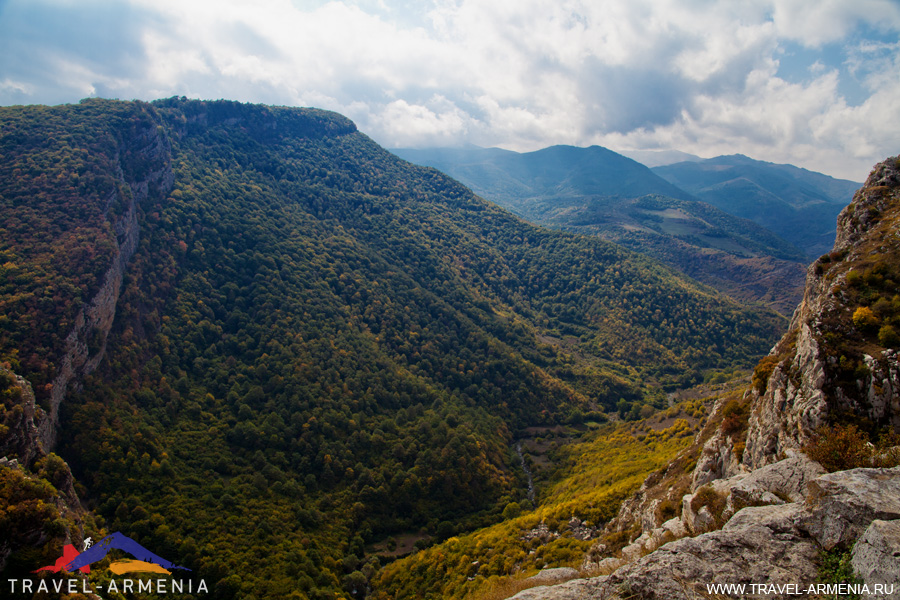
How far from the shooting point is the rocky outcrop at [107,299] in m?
63.0

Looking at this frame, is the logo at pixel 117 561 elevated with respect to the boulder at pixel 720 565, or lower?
lower

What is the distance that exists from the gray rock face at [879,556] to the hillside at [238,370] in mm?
53663

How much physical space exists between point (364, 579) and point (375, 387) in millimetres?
49764

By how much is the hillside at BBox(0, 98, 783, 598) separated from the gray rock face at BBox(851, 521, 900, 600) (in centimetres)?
5366

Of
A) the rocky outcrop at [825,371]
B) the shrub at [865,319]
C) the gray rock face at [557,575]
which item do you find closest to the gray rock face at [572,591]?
the gray rock face at [557,575]

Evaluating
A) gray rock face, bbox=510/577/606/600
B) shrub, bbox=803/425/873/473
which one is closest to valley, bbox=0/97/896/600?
shrub, bbox=803/425/873/473

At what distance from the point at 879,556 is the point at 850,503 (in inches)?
98.7

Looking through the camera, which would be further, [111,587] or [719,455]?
[111,587]

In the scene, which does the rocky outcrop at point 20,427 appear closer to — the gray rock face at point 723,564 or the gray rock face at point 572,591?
the gray rock face at point 572,591

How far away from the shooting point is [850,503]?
52.5 ft

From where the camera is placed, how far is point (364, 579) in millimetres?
63625

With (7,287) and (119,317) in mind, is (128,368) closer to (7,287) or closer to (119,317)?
(119,317)

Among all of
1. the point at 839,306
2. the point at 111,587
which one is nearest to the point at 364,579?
the point at 111,587

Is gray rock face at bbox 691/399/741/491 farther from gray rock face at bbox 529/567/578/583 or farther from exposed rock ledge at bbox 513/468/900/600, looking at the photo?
gray rock face at bbox 529/567/578/583
